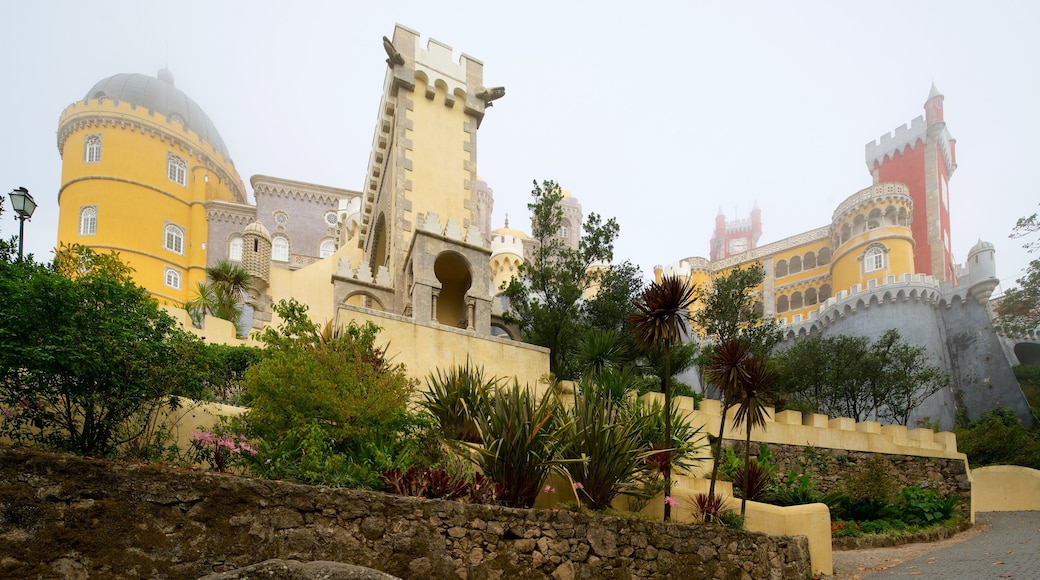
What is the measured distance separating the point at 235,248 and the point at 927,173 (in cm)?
4709

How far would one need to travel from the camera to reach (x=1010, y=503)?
23.5 m

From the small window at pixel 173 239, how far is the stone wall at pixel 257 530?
37.2m

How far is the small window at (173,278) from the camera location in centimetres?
4103

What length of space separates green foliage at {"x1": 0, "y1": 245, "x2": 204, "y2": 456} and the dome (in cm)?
3791

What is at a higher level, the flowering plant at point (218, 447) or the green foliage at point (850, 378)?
the green foliage at point (850, 378)

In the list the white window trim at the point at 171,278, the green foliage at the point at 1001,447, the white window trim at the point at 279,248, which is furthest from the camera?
the white window trim at the point at 279,248

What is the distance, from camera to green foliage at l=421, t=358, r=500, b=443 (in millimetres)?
12492

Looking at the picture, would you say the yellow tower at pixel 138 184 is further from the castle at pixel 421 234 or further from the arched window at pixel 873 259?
the arched window at pixel 873 259

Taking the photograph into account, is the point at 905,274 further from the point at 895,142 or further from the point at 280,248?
the point at 280,248

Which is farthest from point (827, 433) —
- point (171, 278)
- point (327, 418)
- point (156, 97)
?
point (156, 97)

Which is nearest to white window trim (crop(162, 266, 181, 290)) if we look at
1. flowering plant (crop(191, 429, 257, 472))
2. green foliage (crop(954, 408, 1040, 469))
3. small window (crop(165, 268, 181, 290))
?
small window (crop(165, 268, 181, 290))

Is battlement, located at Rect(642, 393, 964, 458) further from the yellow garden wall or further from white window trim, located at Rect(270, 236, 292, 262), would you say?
white window trim, located at Rect(270, 236, 292, 262)

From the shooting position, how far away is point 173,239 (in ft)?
138

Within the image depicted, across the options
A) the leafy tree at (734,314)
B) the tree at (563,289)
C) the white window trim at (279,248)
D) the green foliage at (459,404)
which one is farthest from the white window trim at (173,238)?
the green foliage at (459,404)
